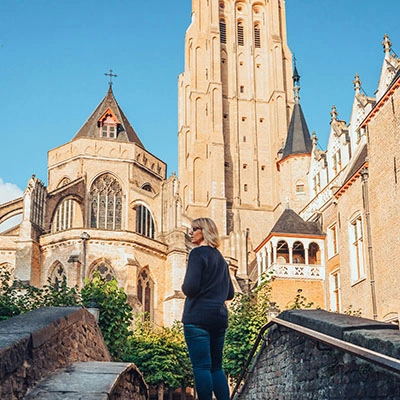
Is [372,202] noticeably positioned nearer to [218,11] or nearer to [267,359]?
[267,359]

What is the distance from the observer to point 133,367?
661cm

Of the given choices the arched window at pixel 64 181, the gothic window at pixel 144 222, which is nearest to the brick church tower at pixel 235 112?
the gothic window at pixel 144 222

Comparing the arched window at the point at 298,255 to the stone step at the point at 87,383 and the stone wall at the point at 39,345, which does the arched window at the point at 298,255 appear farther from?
the stone step at the point at 87,383

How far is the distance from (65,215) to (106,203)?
9.93 feet

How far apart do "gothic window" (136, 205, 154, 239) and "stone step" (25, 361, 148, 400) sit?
33761 millimetres

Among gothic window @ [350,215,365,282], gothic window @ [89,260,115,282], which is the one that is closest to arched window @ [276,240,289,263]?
gothic window @ [350,215,365,282]

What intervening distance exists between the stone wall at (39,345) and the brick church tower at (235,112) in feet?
134

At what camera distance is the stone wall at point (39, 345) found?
4.64m

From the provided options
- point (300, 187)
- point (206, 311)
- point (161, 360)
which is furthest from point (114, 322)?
point (300, 187)

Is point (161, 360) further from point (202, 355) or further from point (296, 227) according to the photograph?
point (202, 355)

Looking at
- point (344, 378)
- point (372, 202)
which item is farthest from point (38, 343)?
point (372, 202)

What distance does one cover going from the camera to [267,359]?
8.55 metres

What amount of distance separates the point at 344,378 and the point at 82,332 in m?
2.81

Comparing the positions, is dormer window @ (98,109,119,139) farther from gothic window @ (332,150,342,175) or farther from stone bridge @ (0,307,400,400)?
stone bridge @ (0,307,400,400)
